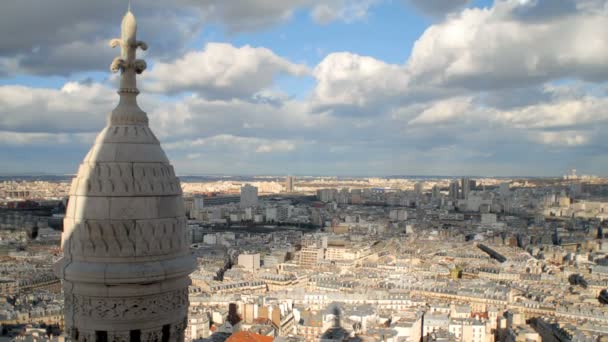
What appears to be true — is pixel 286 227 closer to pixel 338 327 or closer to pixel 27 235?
pixel 27 235

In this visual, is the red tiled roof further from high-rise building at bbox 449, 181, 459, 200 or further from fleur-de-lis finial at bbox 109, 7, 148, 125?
high-rise building at bbox 449, 181, 459, 200

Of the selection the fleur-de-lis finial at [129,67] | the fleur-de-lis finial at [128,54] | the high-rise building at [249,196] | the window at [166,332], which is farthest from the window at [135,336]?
the high-rise building at [249,196]

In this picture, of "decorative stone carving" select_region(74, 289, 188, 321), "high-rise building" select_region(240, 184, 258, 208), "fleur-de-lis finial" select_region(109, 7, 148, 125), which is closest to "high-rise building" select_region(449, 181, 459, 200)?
"high-rise building" select_region(240, 184, 258, 208)

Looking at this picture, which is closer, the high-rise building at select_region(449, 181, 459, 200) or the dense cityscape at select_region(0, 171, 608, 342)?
the dense cityscape at select_region(0, 171, 608, 342)

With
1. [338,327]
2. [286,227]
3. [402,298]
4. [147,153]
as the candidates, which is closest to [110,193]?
[147,153]

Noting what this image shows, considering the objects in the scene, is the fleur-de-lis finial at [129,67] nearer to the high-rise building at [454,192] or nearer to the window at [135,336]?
the window at [135,336]

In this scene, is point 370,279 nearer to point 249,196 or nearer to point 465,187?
point 249,196
